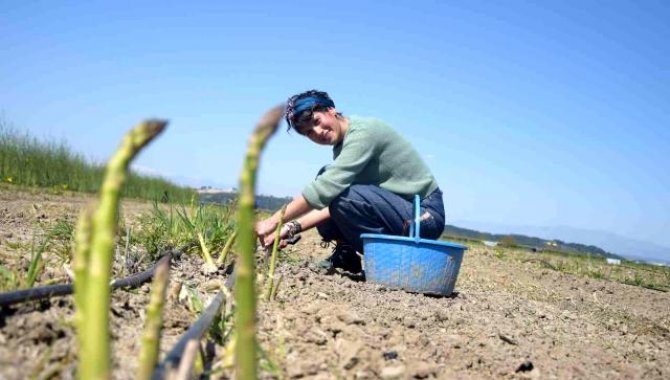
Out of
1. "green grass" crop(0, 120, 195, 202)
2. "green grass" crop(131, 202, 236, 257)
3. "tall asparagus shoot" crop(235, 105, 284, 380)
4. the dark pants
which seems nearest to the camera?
"tall asparagus shoot" crop(235, 105, 284, 380)

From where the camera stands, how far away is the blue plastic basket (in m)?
3.44

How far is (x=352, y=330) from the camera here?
7.27 ft

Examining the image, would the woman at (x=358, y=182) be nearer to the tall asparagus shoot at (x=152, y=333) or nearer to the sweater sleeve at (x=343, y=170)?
the sweater sleeve at (x=343, y=170)

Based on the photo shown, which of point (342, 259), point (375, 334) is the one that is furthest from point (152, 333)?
point (342, 259)

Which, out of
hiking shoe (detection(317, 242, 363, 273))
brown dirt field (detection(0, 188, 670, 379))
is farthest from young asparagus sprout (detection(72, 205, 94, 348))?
hiking shoe (detection(317, 242, 363, 273))

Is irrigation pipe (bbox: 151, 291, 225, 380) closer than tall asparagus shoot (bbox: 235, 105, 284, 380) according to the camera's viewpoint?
No

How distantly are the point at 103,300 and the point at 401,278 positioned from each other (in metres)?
2.83

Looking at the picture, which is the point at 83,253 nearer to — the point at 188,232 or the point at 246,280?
the point at 246,280

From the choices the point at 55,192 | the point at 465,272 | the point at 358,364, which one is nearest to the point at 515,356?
the point at 358,364

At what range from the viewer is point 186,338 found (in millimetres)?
1438

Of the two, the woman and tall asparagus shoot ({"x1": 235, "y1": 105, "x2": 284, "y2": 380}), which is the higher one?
the woman

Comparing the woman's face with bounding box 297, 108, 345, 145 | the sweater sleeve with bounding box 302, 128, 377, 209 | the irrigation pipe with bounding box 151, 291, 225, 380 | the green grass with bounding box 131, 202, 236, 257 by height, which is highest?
the woman's face with bounding box 297, 108, 345, 145

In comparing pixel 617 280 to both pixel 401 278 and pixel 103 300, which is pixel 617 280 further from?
pixel 103 300

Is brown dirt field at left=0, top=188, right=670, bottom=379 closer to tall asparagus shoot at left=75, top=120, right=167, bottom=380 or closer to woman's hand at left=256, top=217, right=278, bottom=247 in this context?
woman's hand at left=256, top=217, right=278, bottom=247
